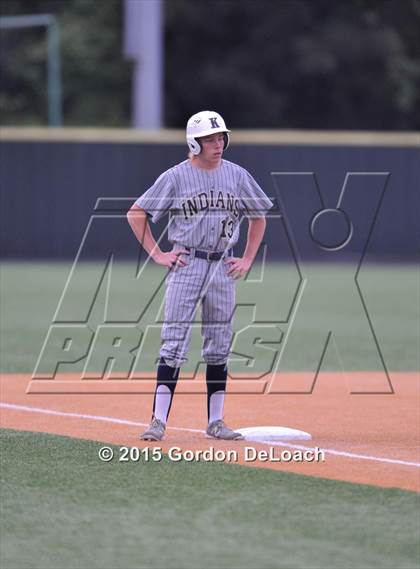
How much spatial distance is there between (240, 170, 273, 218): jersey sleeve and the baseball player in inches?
3.7

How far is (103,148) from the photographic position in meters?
25.4

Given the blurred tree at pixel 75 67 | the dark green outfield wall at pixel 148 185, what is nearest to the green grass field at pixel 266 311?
the dark green outfield wall at pixel 148 185

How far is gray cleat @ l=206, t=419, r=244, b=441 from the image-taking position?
793 centimetres

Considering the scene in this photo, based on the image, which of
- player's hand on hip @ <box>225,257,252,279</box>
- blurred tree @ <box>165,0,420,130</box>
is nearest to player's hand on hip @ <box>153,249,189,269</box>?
player's hand on hip @ <box>225,257,252,279</box>

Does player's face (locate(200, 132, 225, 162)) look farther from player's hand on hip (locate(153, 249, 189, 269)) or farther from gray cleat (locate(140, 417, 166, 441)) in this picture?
gray cleat (locate(140, 417, 166, 441))

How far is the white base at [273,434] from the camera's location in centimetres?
803

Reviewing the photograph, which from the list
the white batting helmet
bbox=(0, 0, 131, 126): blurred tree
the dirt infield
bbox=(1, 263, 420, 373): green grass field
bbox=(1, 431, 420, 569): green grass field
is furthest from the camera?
bbox=(0, 0, 131, 126): blurred tree

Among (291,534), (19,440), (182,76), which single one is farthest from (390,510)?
(182,76)

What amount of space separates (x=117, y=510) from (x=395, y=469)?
1.78 m

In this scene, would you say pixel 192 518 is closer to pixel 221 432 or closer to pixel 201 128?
pixel 221 432

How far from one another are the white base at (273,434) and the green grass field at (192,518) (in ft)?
3.27

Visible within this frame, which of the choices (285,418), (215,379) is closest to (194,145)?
(215,379)

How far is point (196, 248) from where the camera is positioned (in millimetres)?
7852

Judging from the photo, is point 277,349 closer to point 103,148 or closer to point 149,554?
point 149,554
